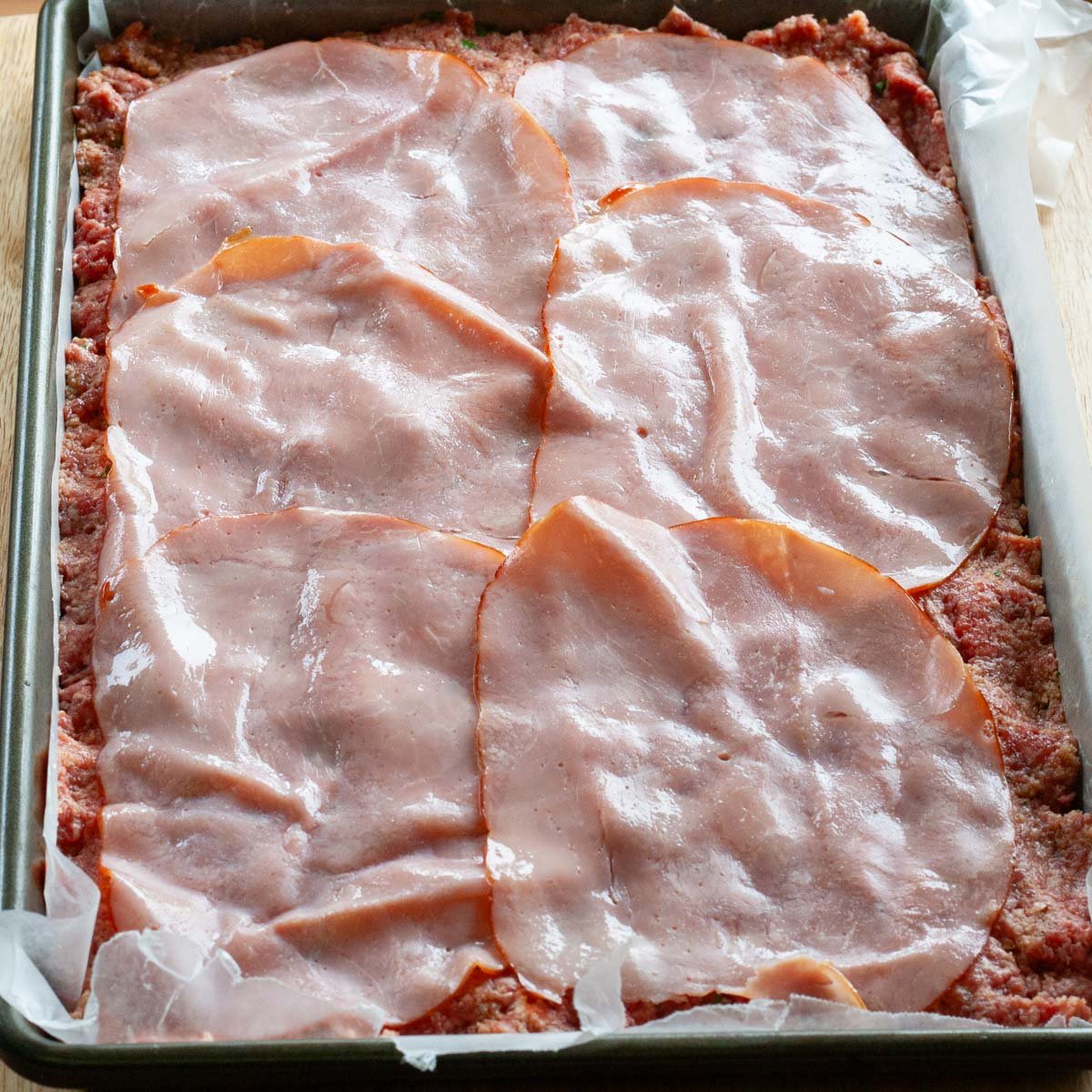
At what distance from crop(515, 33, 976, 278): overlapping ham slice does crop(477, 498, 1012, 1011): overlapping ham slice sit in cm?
103

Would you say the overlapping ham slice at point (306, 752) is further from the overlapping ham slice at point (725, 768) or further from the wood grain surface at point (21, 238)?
the wood grain surface at point (21, 238)

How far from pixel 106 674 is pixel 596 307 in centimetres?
120

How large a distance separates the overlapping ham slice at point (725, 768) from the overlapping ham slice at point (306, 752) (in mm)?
94

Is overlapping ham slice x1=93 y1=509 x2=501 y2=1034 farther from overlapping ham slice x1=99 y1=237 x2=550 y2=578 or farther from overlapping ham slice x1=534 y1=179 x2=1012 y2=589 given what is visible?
overlapping ham slice x1=534 y1=179 x2=1012 y2=589

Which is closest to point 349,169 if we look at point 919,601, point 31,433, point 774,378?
point 31,433

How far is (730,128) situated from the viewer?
3314mm

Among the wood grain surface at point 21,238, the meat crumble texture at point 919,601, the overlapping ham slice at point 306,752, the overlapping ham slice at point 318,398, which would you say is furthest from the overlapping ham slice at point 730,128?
the overlapping ham slice at point 306,752

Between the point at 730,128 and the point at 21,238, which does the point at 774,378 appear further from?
the point at 21,238

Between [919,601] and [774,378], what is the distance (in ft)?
1.79

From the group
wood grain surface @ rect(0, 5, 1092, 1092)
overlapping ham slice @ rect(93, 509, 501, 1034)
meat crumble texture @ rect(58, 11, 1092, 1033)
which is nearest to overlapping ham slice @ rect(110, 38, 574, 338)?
meat crumble texture @ rect(58, 11, 1092, 1033)

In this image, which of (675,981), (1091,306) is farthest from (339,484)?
(1091,306)

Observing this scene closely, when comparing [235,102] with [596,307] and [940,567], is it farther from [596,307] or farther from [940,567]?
[940,567]

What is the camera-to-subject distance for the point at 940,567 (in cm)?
265

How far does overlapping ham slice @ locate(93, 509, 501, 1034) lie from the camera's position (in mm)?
2205
